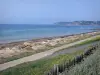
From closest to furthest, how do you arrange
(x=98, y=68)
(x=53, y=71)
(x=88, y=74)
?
(x=88, y=74) < (x=98, y=68) < (x=53, y=71)

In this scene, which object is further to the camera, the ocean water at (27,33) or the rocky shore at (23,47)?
the ocean water at (27,33)

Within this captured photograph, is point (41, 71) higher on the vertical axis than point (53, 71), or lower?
lower

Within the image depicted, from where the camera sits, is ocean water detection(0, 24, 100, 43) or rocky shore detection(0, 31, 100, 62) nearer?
rocky shore detection(0, 31, 100, 62)

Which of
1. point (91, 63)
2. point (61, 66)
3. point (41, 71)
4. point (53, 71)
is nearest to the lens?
point (91, 63)

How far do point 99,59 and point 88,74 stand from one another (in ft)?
4.83

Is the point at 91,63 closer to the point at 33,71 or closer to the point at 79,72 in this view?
the point at 79,72

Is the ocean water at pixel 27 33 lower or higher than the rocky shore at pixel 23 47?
lower

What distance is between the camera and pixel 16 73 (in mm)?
12461

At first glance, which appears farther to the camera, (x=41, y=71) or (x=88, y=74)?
(x=41, y=71)

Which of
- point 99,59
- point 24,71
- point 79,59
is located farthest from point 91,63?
point 24,71

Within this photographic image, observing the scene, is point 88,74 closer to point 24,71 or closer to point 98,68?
point 98,68

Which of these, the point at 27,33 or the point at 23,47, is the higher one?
the point at 23,47

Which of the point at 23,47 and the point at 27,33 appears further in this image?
the point at 27,33

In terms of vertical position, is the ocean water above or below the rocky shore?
below
